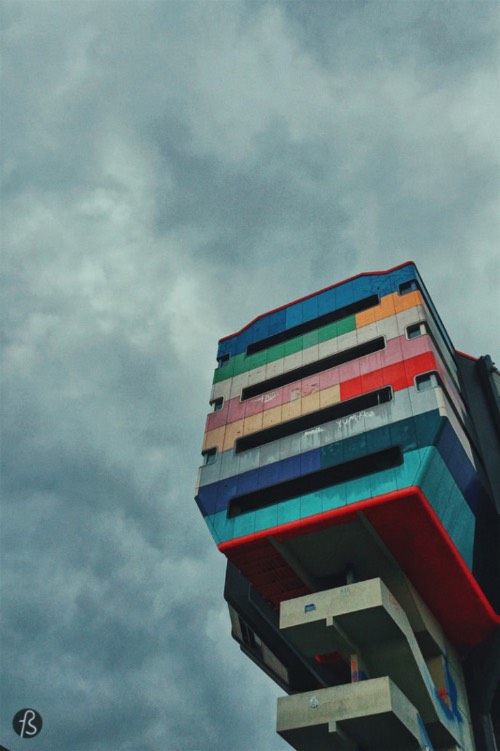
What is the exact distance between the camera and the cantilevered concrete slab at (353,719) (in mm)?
29219

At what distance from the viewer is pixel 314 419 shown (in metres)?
38.9

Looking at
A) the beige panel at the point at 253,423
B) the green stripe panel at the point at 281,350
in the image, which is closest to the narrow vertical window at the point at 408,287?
the green stripe panel at the point at 281,350

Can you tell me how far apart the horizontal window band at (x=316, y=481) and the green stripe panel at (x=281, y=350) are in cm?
966

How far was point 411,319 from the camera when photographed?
131ft

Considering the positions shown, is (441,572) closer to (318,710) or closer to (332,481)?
(332,481)

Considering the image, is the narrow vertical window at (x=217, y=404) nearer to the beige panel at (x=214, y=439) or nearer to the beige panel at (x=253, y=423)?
the beige panel at (x=214, y=439)

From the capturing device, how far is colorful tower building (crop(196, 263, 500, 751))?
31.9 meters

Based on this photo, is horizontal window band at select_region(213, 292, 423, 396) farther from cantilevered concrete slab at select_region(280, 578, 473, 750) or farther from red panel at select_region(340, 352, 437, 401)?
cantilevered concrete slab at select_region(280, 578, 473, 750)

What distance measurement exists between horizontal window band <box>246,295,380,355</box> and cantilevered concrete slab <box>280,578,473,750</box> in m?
Result: 18.2

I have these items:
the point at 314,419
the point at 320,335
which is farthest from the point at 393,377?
the point at 320,335

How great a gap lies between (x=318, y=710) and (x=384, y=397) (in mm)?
15742

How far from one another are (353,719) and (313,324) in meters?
24.0

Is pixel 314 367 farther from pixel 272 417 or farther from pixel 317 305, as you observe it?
pixel 317 305

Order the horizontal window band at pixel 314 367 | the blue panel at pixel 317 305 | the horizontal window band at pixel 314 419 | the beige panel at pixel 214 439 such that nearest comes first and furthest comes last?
the horizontal window band at pixel 314 419
the horizontal window band at pixel 314 367
the beige panel at pixel 214 439
the blue panel at pixel 317 305
